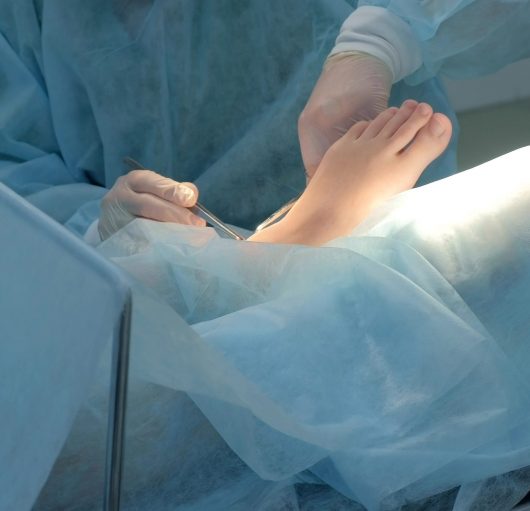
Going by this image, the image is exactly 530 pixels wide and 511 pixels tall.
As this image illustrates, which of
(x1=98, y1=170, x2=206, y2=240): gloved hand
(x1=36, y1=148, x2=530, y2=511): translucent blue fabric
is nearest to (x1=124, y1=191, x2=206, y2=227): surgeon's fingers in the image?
(x1=98, y1=170, x2=206, y2=240): gloved hand

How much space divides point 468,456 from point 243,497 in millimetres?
186

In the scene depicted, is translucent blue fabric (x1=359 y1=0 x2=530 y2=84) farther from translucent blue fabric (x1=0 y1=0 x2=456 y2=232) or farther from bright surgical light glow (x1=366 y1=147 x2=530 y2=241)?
bright surgical light glow (x1=366 y1=147 x2=530 y2=241)

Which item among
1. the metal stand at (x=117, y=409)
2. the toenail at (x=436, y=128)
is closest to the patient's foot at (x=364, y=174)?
the toenail at (x=436, y=128)

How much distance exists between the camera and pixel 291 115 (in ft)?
5.31

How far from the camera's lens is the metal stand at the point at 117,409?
0.55 meters

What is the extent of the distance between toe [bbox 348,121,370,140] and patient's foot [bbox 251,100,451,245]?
0.01 m

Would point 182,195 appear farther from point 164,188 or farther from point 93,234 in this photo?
point 93,234

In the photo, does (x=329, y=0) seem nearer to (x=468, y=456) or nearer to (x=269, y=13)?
(x=269, y=13)

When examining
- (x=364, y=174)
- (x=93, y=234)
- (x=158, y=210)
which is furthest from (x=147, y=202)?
(x=364, y=174)

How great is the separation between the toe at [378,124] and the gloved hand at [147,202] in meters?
0.23

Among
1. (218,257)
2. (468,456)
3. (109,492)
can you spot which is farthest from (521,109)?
(109,492)

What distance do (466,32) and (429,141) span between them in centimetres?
19

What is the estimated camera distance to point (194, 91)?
65.6 inches

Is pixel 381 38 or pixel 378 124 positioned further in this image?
pixel 381 38
